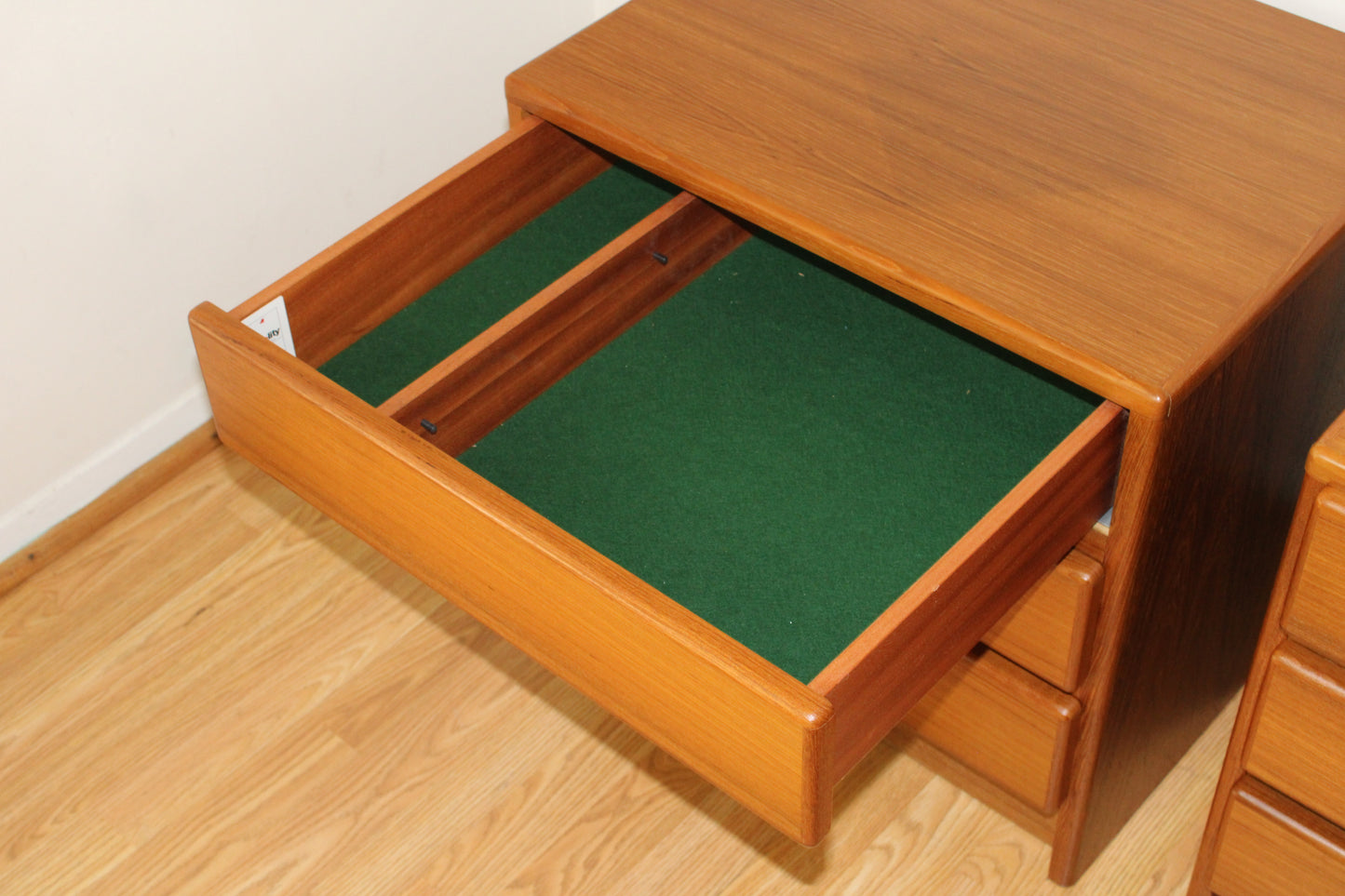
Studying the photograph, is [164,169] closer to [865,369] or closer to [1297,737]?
[865,369]

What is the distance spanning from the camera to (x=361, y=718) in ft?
4.75

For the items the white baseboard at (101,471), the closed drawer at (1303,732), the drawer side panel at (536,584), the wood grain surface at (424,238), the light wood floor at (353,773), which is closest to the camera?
the drawer side panel at (536,584)

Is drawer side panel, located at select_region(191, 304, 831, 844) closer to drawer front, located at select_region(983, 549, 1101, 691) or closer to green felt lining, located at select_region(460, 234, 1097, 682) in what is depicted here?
green felt lining, located at select_region(460, 234, 1097, 682)

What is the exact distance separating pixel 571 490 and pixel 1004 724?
398mm

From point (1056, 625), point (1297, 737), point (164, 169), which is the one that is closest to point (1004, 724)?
point (1056, 625)

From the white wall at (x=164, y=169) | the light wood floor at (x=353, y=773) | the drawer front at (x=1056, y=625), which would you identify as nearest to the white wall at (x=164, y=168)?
the white wall at (x=164, y=169)

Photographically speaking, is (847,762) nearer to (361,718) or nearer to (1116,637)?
(1116,637)

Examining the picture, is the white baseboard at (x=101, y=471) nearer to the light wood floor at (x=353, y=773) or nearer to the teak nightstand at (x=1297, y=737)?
the light wood floor at (x=353, y=773)

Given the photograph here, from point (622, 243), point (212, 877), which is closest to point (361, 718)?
point (212, 877)

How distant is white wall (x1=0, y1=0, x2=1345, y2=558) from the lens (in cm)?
139

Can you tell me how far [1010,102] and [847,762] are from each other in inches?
20.6

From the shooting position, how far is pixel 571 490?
42.3 inches

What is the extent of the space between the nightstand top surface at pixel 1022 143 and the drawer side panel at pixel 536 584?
0.30 meters

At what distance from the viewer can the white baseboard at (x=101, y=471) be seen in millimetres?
1546
